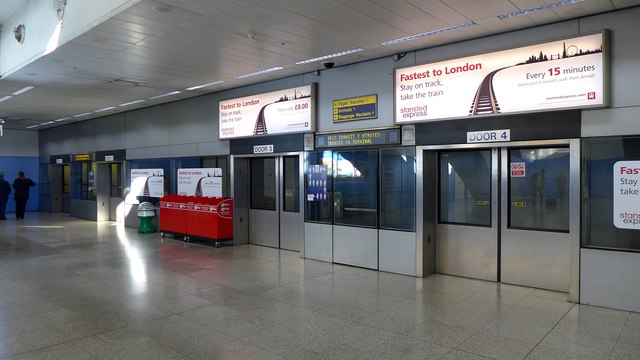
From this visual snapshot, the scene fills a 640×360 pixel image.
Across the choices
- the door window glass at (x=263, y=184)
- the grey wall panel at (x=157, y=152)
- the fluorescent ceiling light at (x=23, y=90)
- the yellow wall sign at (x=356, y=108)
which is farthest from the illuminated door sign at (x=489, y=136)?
Result: the fluorescent ceiling light at (x=23, y=90)

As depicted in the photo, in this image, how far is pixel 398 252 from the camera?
682 centimetres

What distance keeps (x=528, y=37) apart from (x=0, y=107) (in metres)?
13.1

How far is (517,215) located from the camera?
6.14 metres

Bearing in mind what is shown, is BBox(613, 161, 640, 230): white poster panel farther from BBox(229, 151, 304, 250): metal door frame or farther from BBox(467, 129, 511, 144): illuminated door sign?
BBox(229, 151, 304, 250): metal door frame

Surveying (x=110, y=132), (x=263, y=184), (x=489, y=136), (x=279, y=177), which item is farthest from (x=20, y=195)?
(x=489, y=136)

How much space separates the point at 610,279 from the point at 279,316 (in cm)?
377

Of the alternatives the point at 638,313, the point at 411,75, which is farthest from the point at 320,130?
the point at 638,313

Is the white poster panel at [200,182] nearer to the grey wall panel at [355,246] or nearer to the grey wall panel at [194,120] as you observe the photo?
the grey wall panel at [194,120]

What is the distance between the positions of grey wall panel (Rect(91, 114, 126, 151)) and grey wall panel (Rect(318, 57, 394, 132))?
8.01 metres

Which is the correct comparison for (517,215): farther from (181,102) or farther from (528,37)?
(181,102)

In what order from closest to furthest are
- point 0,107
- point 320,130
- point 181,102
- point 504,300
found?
point 504,300 → point 320,130 → point 181,102 → point 0,107

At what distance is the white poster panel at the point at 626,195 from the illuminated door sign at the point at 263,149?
5703 mm

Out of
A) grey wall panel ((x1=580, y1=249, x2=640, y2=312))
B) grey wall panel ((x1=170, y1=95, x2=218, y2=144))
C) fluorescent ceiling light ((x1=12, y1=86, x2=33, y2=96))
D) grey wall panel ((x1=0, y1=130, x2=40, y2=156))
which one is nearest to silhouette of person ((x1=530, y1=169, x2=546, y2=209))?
grey wall panel ((x1=580, y1=249, x2=640, y2=312))

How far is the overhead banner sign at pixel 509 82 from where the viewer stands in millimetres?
5086
